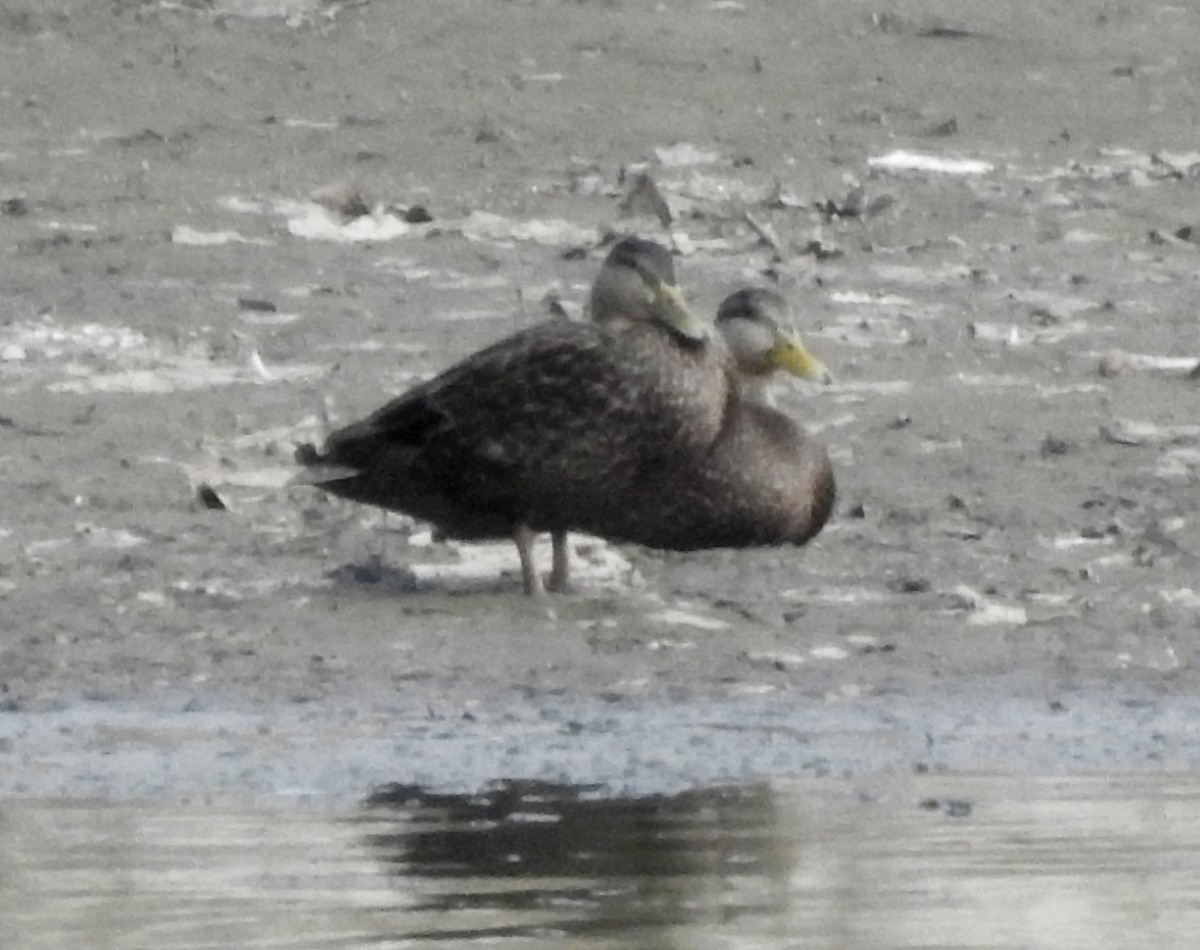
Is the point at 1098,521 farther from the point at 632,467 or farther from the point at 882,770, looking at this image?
the point at 882,770

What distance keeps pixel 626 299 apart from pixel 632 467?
2.08 ft

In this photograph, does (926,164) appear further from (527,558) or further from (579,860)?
(579,860)

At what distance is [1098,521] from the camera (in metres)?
9.68

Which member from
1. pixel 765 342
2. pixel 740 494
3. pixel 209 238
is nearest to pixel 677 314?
pixel 740 494

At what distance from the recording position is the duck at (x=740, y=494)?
907 cm

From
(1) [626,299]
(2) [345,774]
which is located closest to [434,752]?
(2) [345,774]

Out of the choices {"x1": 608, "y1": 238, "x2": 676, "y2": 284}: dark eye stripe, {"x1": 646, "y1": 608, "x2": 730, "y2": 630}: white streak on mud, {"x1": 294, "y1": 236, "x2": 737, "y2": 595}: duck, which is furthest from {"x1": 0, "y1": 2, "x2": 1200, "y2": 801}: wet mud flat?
{"x1": 608, "y1": 238, "x2": 676, "y2": 284}: dark eye stripe

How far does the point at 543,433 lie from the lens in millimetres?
9000

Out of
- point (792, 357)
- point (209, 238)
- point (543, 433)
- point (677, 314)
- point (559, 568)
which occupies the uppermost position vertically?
point (677, 314)

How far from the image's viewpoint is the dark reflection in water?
640 cm

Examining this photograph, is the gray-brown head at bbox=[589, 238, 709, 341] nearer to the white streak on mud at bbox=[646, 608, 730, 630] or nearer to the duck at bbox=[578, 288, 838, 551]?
the duck at bbox=[578, 288, 838, 551]

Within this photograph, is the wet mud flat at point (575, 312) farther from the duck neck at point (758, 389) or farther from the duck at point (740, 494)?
the duck neck at point (758, 389)

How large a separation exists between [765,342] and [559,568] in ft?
4.38

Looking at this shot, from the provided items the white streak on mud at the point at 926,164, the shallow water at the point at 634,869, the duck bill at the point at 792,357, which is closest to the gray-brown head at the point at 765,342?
the duck bill at the point at 792,357
